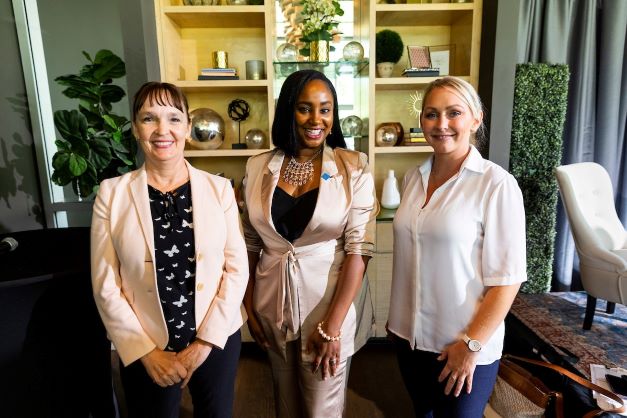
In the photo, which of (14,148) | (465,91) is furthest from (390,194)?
(14,148)

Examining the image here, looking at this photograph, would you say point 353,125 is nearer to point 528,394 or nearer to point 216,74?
point 216,74

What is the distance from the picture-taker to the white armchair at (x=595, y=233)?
8.28 feet

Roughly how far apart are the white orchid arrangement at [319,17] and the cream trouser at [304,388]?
1.85 metres

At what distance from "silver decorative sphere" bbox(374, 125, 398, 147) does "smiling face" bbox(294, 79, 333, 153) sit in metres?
1.46

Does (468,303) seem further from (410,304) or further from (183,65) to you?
(183,65)

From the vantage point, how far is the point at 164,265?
Answer: 116 centimetres

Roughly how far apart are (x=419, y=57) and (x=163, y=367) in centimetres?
238

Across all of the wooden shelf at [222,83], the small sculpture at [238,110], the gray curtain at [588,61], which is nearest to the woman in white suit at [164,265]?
the wooden shelf at [222,83]

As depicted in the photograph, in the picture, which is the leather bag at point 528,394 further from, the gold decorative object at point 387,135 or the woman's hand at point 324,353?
the gold decorative object at point 387,135

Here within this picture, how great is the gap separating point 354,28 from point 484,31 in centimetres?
88

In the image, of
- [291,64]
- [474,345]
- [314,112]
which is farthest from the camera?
[291,64]

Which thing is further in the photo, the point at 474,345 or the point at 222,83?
the point at 222,83

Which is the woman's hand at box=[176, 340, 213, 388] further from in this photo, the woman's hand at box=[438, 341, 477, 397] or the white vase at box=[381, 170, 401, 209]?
the white vase at box=[381, 170, 401, 209]

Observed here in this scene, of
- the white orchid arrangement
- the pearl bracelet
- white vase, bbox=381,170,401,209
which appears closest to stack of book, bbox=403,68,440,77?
the white orchid arrangement
